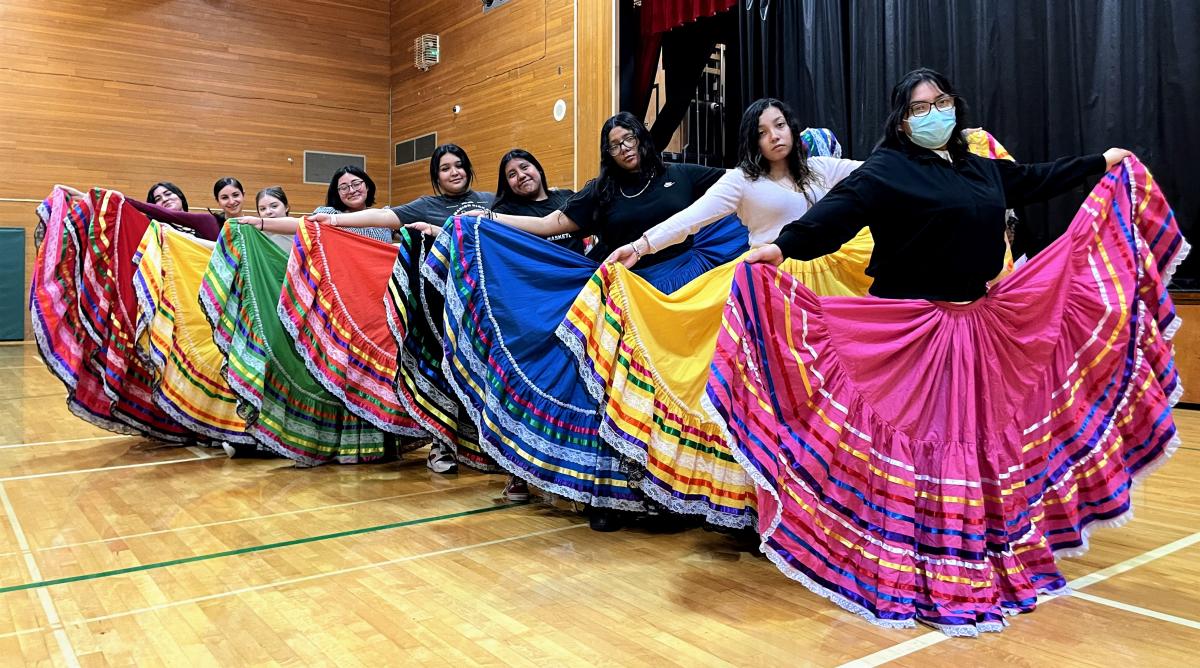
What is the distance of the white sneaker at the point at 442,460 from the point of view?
3.55 m

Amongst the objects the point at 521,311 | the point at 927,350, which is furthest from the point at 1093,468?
the point at 521,311

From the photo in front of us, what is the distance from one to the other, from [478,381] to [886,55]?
13.9 feet

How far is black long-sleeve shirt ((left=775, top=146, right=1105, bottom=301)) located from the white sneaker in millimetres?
1928

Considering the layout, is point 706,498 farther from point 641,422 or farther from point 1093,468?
point 1093,468

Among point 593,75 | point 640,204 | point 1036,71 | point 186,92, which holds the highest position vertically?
point 186,92

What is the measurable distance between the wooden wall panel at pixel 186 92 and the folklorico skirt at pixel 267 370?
7.22 m

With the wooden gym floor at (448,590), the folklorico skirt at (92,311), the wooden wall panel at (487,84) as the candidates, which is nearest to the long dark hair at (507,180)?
the wooden gym floor at (448,590)

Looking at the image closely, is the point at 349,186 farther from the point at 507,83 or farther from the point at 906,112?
the point at 507,83

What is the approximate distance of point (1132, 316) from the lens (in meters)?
2.14

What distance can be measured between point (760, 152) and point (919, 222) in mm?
716

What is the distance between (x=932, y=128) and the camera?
2.10 meters

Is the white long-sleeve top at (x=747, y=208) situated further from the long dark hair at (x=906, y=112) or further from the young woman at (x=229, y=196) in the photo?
the young woman at (x=229, y=196)

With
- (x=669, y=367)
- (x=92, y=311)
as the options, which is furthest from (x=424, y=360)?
(x=92, y=311)

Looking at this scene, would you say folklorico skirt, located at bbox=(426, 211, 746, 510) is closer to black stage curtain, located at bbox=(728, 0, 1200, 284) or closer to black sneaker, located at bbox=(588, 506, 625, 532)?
black sneaker, located at bbox=(588, 506, 625, 532)
